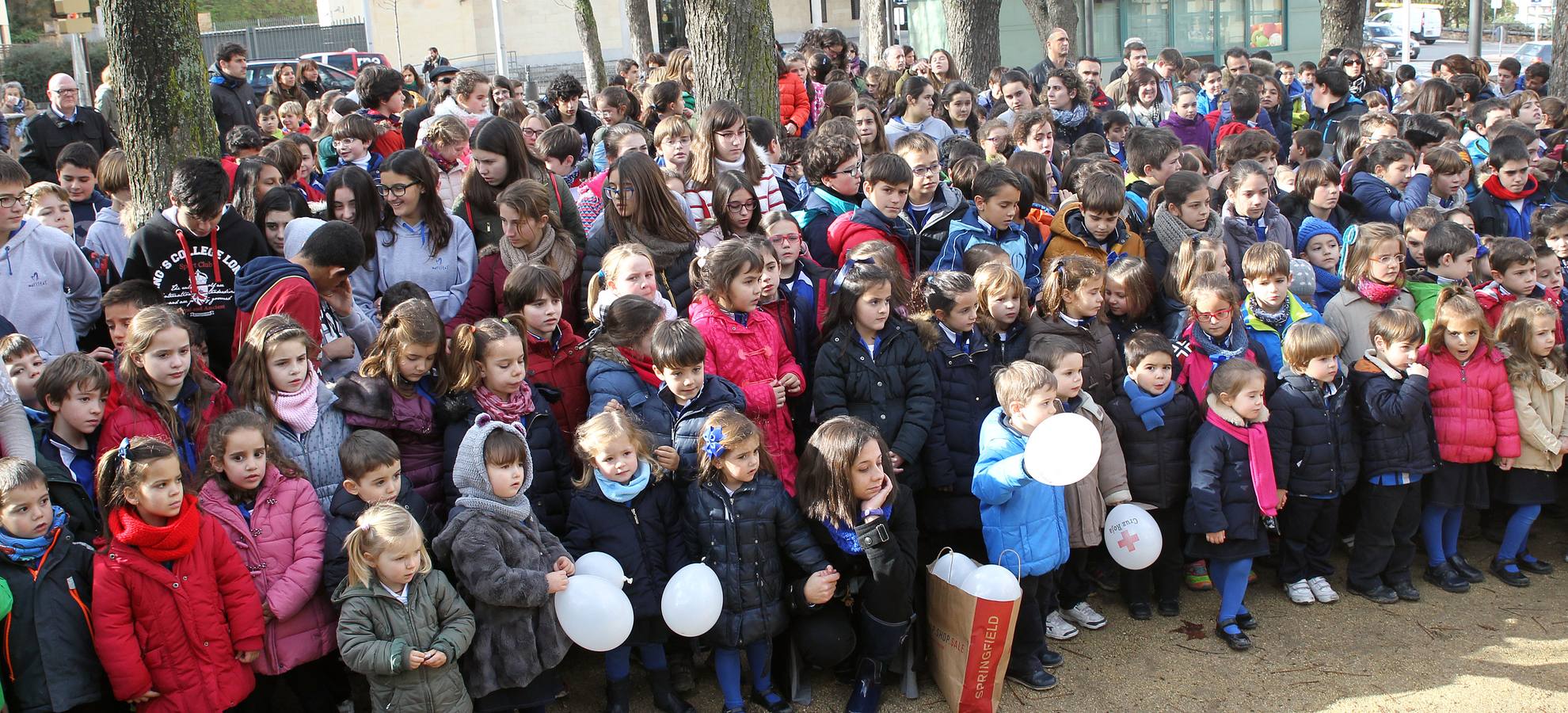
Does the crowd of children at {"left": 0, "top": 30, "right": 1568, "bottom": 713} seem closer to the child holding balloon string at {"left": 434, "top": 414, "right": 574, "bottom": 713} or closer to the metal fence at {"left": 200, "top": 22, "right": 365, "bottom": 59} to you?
the child holding balloon string at {"left": 434, "top": 414, "right": 574, "bottom": 713}

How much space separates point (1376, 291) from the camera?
5668mm

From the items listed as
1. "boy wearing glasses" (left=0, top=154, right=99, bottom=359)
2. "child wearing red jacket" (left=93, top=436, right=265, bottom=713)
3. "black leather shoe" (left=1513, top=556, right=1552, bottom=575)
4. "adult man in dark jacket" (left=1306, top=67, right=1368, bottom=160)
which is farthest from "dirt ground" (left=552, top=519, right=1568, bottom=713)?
"adult man in dark jacket" (left=1306, top=67, right=1368, bottom=160)

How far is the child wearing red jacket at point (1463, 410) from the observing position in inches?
215

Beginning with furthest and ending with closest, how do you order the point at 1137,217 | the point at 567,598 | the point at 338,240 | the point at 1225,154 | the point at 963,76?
1. the point at 963,76
2. the point at 1225,154
3. the point at 1137,217
4. the point at 338,240
5. the point at 567,598

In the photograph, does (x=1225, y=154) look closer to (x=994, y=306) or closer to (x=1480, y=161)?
(x=1480, y=161)

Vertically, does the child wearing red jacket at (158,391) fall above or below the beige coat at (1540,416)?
above

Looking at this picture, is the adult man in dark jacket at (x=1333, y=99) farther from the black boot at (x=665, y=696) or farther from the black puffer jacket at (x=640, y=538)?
the black boot at (x=665, y=696)

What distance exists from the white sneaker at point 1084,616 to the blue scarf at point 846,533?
126 centimetres

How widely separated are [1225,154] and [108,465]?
625cm

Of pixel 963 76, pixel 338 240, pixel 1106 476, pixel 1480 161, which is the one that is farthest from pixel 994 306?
pixel 963 76

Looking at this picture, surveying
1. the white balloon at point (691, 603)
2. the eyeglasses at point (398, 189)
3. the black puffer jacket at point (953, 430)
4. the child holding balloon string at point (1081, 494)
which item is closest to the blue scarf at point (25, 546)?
the white balloon at point (691, 603)

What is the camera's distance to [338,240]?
4.88m

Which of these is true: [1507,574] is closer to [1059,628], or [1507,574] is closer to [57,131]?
[1059,628]

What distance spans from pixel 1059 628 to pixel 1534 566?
2.46m
